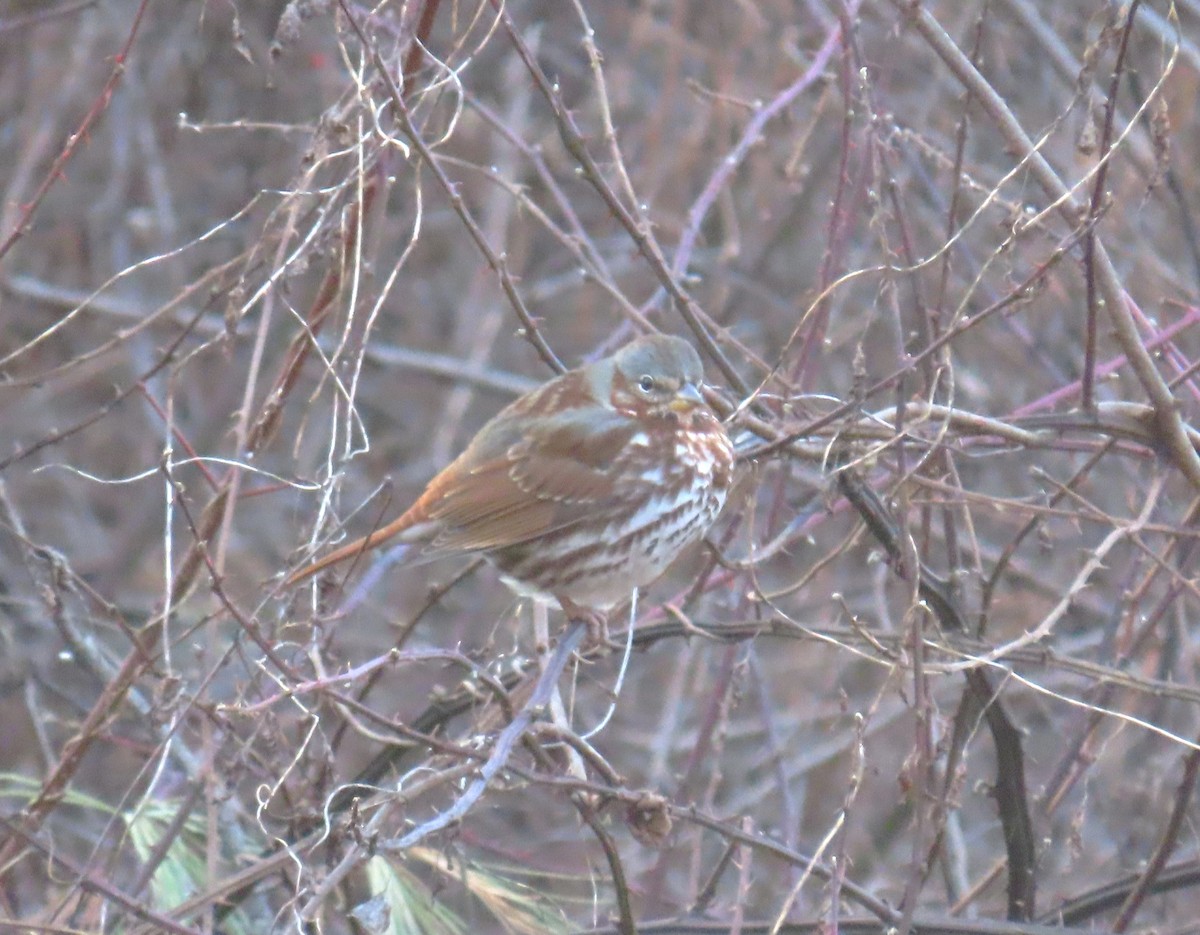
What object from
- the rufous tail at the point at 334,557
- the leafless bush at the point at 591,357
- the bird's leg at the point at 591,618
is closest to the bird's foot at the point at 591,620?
the bird's leg at the point at 591,618

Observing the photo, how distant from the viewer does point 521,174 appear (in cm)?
766

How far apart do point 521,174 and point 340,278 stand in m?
4.45

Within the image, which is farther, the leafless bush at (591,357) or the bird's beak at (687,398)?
the bird's beak at (687,398)

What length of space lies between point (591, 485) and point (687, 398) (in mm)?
365

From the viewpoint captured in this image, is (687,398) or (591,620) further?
(687,398)

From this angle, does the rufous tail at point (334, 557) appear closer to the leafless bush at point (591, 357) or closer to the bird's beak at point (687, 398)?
the leafless bush at point (591, 357)

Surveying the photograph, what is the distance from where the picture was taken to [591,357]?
4.67 meters

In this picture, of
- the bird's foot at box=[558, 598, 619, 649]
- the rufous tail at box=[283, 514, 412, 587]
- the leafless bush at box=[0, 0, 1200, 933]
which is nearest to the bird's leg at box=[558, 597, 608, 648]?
the bird's foot at box=[558, 598, 619, 649]

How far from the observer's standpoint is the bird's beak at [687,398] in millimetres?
3773

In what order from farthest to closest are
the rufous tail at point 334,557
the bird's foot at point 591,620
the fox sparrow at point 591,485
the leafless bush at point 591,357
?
the fox sparrow at point 591,485, the bird's foot at point 591,620, the rufous tail at point 334,557, the leafless bush at point 591,357

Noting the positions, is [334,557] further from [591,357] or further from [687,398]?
[591,357]

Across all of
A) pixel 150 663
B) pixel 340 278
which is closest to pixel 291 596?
pixel 150 663

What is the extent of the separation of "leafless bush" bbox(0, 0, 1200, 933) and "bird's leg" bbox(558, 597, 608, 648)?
10 cm

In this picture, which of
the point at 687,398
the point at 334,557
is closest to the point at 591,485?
the point at 687,398
